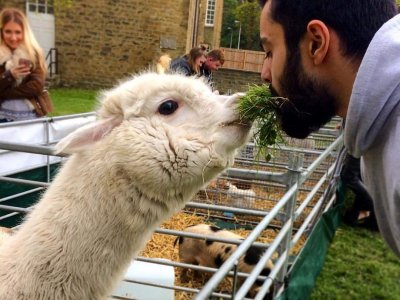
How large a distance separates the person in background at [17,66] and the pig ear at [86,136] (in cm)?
328

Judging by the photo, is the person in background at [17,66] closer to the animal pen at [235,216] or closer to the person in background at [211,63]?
the animal pen at [235,216]

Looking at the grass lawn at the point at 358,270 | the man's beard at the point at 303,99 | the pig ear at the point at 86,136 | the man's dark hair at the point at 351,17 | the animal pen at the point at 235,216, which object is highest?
the man's dark hair at the point at 351,17

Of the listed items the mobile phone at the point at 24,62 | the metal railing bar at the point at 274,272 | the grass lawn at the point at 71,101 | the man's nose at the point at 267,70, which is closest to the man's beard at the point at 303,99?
the man's nose at the point at 267,70

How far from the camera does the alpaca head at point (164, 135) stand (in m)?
1.87

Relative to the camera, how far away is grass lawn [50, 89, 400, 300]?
4.83 m

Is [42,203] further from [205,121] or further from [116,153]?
[205,121]

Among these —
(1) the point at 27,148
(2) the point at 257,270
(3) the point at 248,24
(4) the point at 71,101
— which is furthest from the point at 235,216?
(3) the point at 248,24

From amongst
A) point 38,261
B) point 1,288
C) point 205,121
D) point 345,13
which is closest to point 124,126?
point 205,121

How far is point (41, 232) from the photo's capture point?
186cm

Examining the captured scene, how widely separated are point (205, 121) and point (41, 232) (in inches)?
32.6

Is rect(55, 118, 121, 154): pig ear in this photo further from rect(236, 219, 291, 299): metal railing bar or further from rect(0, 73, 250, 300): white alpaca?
rect(236, 219, 291, 299): metal railing bar

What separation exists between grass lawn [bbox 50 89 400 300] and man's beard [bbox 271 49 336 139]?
345 cm

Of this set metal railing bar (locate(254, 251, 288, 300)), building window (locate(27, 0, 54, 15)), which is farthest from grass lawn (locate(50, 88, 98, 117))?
metal railing bar (locate(254, 251, 288, 300))

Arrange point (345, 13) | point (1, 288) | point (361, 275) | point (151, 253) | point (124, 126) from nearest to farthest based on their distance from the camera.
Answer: point (345, 13)
point (1, 288)
point (124, 126)
point (151, 253)
point (361, 275)
